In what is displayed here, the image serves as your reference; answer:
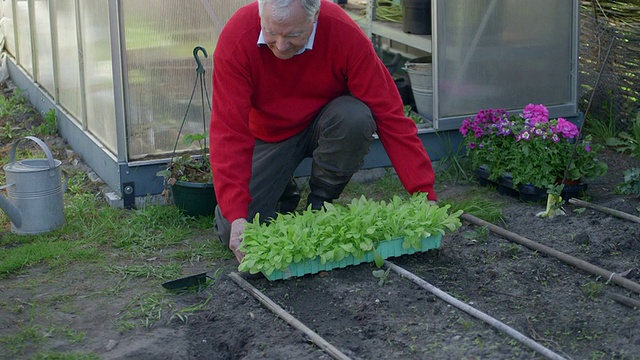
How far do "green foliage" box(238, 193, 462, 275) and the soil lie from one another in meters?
0.15

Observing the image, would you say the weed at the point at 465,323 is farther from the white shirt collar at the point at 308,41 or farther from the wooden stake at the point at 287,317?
the white shirt collar at the point at 308,41

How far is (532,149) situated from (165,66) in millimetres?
2260

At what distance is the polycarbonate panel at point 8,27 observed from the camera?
8.54 meters

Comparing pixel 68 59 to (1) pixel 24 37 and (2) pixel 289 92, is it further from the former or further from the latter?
(2) pixel 289 92

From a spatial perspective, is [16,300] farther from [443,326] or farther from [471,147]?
[471,147]

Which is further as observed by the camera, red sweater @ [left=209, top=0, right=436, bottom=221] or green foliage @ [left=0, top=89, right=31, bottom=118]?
green foliage @ [left=0, top=89, right=31, bottom=118]

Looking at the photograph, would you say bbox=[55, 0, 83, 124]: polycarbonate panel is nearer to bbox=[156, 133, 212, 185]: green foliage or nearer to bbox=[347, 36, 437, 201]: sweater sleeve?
bbox=[156, 133, 212, 185]: green foliage

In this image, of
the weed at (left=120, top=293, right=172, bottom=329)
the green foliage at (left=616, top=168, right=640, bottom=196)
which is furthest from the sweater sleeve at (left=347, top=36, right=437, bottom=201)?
the green foliage at (left=616, top=168, right=640, bottom=196)

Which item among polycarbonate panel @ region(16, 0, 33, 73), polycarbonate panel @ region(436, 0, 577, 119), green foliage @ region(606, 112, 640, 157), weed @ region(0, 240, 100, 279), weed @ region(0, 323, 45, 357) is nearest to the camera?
weed @ region(0, 323, 45, 357)

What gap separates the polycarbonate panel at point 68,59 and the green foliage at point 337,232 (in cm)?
263

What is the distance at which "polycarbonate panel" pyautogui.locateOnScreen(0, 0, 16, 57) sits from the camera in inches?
336

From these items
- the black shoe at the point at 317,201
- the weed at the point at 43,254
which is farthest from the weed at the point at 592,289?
the weed at the point at 43,254

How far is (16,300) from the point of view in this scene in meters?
4.05

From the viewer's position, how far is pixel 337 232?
13.2 ft
